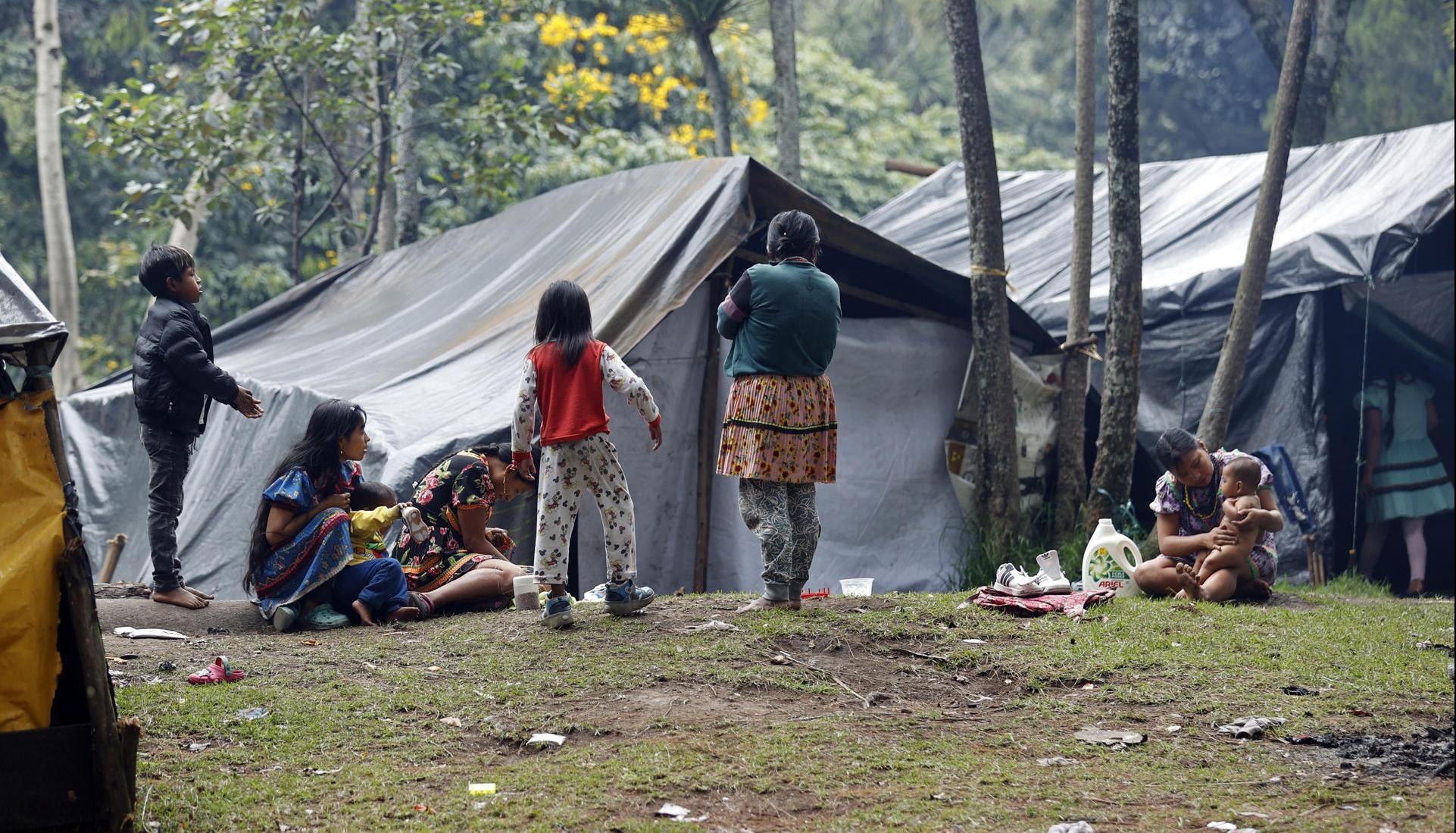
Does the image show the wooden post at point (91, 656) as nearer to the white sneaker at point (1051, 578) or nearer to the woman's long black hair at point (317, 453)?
the woman's long black hair at point (317, 453)

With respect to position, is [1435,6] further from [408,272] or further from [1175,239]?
[408,272]

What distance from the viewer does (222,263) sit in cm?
1698

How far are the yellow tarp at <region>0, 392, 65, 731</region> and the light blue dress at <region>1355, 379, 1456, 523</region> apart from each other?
7.94 meters

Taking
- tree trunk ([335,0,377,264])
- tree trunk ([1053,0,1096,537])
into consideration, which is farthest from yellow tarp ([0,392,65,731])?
tree trunk ([335,0,377,264])

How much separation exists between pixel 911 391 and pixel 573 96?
5356mm

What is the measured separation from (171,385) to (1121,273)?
16.8 feet

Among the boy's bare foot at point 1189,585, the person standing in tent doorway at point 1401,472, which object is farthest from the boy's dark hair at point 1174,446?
the person standing in tent doorway at point 1401,472

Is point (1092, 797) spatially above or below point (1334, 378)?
below

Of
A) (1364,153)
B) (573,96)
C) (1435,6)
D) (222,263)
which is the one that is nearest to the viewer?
(1364,153)

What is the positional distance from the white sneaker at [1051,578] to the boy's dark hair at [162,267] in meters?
4.26

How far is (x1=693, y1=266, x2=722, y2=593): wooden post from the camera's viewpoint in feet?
26.1

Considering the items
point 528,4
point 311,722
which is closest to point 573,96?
point 528,4

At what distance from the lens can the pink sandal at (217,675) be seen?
4840 millimetres

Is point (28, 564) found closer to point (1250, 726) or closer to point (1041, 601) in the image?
point (1250, 726)
